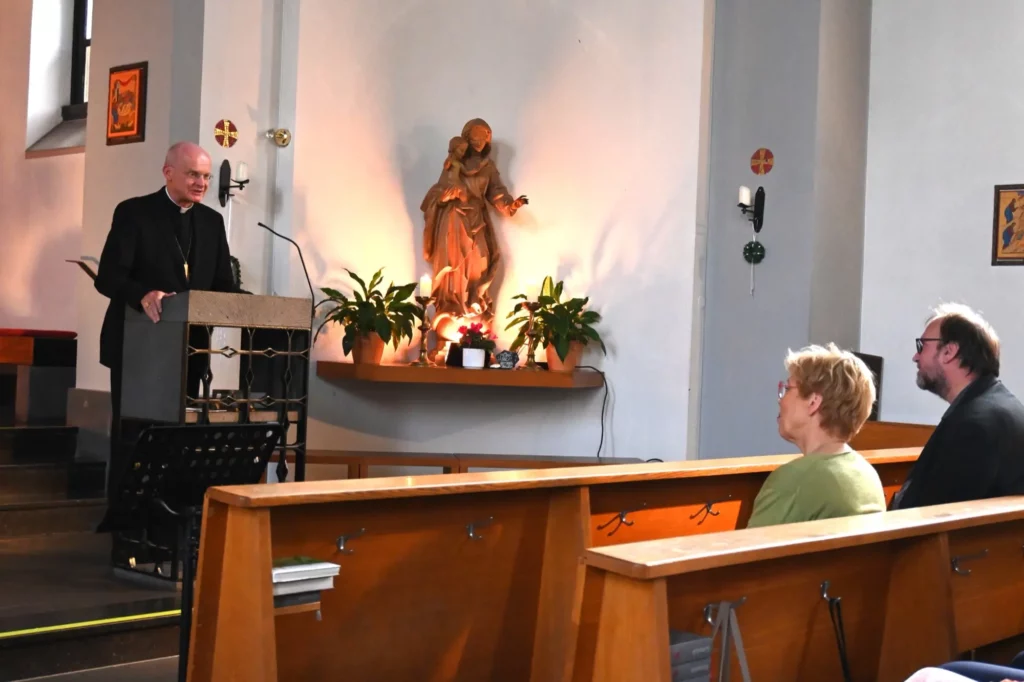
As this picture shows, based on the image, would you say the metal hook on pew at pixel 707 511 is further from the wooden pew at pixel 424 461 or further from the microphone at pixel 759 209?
the microphone at pixel 759 209

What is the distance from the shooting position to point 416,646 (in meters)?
2.90

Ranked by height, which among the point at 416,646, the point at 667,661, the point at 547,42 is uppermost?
the point at 547,42

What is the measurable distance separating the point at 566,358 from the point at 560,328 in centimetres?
20

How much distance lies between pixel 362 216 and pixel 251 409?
3.22 meters

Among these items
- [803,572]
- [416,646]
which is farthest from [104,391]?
[803,572]

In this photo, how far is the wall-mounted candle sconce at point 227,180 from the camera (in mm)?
6543

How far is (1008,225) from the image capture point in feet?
24.4

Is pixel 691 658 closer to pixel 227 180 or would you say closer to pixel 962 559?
pixel 962 559

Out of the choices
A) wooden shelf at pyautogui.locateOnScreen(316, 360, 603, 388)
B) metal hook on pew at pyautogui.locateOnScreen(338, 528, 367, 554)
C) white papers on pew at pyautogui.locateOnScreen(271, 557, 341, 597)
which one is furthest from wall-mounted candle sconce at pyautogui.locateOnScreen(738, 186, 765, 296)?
white papers on pew at pyautogui.locateOnScreen(271, 557, 341, 597)

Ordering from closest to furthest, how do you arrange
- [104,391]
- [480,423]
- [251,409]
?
[251,409] → [104,391] → [480,423]

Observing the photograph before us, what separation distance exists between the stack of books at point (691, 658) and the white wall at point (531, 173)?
206 inches

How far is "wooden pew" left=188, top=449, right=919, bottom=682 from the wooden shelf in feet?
11.7

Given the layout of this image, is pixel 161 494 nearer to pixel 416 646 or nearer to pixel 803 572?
pixel 416 646

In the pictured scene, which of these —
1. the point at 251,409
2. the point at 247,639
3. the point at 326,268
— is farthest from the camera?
the point at 326,268
